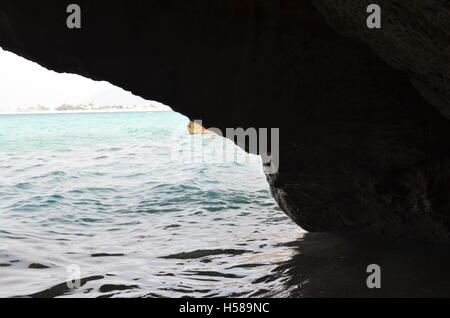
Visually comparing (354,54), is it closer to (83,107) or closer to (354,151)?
(354,151)

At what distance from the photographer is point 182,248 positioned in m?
7.42

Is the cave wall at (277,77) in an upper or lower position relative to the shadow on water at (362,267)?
upper

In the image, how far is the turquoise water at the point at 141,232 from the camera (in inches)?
223

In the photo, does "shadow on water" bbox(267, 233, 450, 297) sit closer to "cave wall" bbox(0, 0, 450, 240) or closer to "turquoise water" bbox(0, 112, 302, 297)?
"turquoise water" bbox(0, 112, 302, 297)

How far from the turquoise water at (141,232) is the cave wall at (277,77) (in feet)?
6.31

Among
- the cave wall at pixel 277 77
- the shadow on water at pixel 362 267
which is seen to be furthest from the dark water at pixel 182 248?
the cave wall at pixel 277 77

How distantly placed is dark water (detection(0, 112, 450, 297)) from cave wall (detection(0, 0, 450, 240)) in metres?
1.14

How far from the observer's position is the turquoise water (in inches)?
223

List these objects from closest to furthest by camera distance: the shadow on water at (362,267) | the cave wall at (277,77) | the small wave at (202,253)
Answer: the shadow on water at (362,267), the cave wall at (277,77), the small wave at (202,253)

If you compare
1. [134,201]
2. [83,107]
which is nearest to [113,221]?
[134,201]

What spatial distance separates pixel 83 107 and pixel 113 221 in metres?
145

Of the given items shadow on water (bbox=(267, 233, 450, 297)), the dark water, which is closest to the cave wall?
shadow on water (bbox=(267, 233, 450, 297))

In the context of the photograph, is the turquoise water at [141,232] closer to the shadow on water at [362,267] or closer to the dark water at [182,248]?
the dark water at [182,248]

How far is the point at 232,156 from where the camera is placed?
2352 cm
